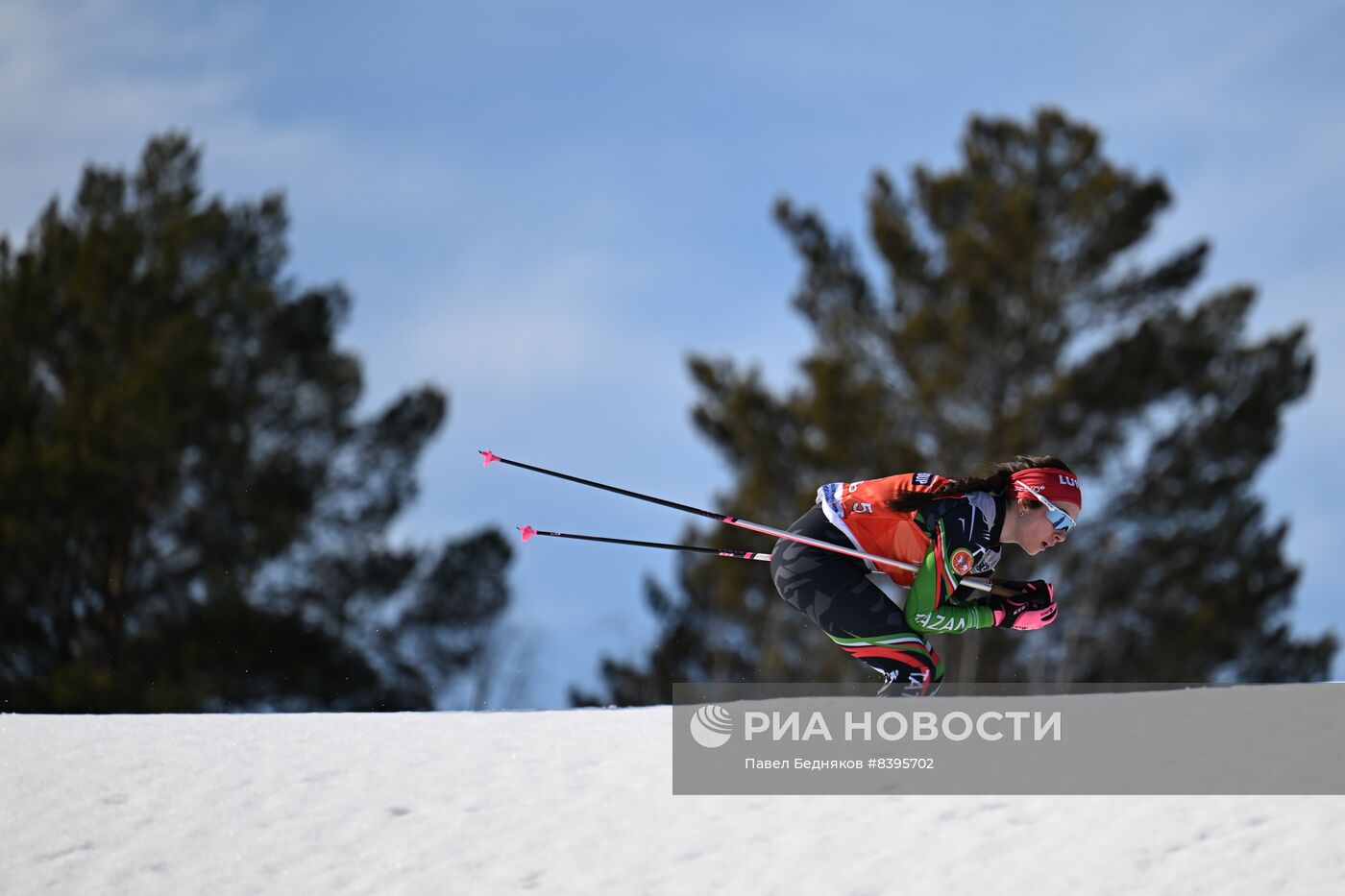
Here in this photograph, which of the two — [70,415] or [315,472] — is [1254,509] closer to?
[315,472]

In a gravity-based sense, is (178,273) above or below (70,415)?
above

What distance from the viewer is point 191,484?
21094 millimetres

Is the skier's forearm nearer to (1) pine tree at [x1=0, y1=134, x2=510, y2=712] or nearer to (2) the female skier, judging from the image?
(2) the female skier

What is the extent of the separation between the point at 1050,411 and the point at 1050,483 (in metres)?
15.2

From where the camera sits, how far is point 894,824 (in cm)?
498

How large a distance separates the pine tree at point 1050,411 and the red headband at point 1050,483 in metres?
14.0

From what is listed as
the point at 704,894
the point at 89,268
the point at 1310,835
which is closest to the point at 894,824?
the point at 704,894

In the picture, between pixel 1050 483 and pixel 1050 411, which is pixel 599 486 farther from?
pixel 1050 411

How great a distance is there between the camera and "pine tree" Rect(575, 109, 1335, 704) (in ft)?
67.4

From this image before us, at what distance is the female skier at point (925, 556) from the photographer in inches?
221

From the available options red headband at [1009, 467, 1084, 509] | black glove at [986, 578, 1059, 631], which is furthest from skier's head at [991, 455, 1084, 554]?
black glove at [986, 578, 1059, 631]

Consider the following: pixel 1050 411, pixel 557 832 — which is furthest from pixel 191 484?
pixel 557 832

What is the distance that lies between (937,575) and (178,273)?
61.2 feet

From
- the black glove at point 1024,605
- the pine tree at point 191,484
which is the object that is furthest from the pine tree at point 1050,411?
the black glove at point 1024,605
